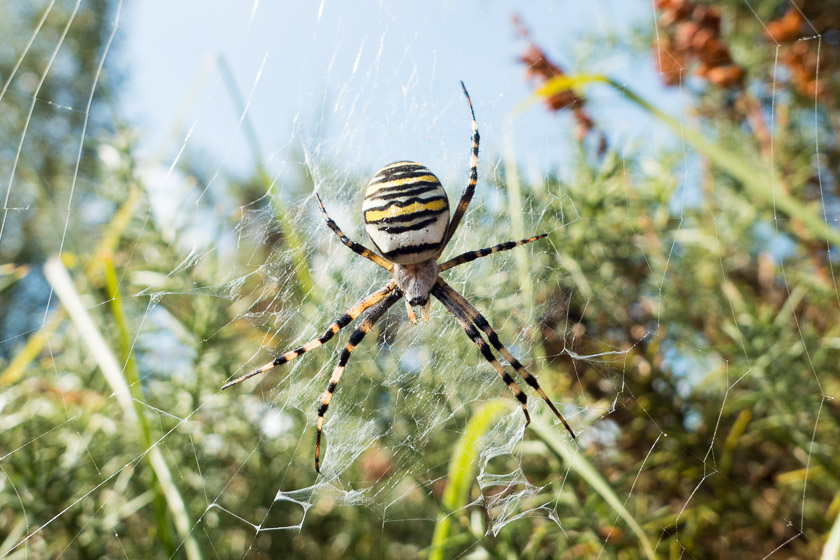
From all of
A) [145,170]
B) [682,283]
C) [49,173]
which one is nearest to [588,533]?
[682,283]

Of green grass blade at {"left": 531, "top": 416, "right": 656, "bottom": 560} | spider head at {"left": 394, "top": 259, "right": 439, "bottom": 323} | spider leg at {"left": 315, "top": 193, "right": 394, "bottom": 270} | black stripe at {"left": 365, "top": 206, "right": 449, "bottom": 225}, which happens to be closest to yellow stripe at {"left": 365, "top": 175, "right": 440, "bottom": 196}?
black stripe at {"left": 365, "top": 206, "right": 449, "bottom": 225}

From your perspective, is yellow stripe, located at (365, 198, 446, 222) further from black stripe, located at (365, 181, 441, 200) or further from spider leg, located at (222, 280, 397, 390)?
spider leg, located at (222, 280, 397, 390)

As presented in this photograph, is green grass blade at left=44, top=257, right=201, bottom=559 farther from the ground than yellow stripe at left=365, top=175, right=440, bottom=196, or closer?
closer

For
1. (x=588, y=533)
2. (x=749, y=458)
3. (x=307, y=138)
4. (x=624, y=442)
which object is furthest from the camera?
(x=307, y=138)

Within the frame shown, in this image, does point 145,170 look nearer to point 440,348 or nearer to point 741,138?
point 440,348

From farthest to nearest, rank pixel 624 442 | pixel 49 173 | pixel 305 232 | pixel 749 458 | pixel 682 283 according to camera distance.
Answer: pixel 49 173, pixel 305 232, pixel 682 283, pixel 749 458, pixel 624 442

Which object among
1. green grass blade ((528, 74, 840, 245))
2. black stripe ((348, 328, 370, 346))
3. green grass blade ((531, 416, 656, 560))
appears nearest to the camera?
green grass blade ((531, 416, 656, 560))

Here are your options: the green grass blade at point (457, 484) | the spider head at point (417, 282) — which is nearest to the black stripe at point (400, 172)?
the spider head at point (417, 282)

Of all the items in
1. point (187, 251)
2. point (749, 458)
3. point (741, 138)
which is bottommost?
point (749, 458)

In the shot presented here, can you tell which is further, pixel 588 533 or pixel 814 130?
pixel 814 130
